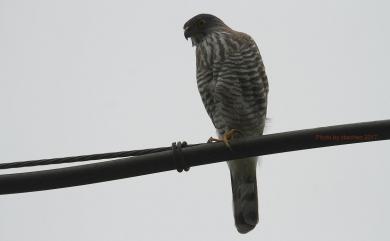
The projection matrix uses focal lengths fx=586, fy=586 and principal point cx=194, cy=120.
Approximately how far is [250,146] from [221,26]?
3.26m

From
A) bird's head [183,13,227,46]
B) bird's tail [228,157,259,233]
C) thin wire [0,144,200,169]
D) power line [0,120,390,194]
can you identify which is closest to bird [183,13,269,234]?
bird's tail [228,157,259,233]

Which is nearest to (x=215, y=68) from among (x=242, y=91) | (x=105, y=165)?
(x=242, y=91)

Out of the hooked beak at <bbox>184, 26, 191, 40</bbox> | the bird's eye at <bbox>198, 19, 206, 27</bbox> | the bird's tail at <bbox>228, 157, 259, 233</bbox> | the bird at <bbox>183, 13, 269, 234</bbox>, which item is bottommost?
the bird's tail at <bbox>228, 157, 259, 233</bbox>

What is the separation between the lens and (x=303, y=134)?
3.44 meters

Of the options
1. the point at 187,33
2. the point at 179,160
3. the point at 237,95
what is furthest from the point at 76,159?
the point at 187,33

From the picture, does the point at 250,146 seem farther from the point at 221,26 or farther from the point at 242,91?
the point at 221,26

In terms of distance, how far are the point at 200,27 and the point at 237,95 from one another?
1380 mm

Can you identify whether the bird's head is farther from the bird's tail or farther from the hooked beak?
the bird's tail

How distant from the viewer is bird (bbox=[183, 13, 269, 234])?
5625mm

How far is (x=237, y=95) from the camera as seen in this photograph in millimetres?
5590

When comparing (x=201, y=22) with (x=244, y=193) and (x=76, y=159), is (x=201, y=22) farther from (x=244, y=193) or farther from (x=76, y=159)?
(x=76, y=159)

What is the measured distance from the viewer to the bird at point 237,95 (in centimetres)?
562

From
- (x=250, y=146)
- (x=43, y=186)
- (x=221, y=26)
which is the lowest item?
(x=43, y=186)

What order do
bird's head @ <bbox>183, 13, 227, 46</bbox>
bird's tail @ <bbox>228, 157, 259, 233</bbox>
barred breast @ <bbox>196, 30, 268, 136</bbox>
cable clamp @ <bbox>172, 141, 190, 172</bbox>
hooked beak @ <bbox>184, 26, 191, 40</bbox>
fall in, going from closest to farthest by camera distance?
cable clamp @ <bbox>172, 141, 190, 172</bbox>, barred breast @ <bbox>196, 30, 268, 136</bbox>, bird's tail @ <bbox>228, 157, 259, 233</bbox>, bird's head @ <bbox>183, 13, 227, 46</bbox>, hooked beak @ <bbox>184, 26, 191, 40</bbox>
